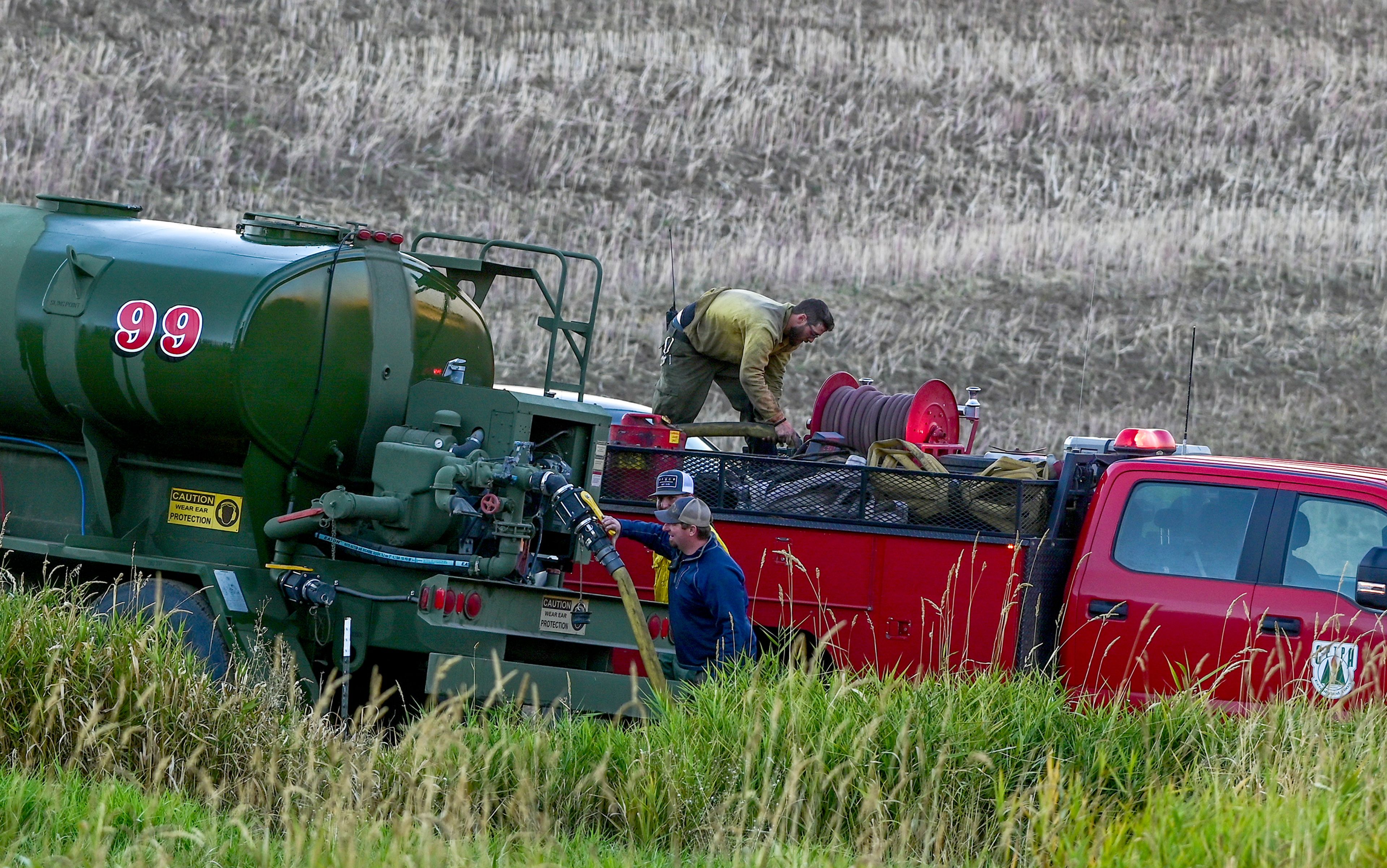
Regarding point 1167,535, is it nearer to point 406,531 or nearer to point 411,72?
point 406,531

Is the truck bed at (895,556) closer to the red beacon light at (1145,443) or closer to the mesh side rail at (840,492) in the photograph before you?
the mesh side rail at (840,492)

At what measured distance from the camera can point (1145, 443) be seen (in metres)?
8.69

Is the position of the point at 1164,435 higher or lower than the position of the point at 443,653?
higher

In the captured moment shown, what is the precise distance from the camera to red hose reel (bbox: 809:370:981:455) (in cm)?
1028

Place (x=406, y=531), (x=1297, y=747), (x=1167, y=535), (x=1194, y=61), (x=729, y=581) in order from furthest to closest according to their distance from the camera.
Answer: (x=1194, y=61) < (x=406, y=531) < (x=1167, y=535) < (x=729, y=581) < (x=1297, y=747)

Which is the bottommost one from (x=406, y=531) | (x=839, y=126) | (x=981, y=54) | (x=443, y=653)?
(x=443, y=653)

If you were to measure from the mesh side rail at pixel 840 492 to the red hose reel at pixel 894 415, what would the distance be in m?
1.59

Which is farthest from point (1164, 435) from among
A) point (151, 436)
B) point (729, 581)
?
point (151, 436)

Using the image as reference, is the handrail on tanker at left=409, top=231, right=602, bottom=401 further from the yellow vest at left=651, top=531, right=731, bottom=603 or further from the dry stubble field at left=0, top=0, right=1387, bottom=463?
Result: the dry stubble field at left=0, top=0, right=1387, bottom=463

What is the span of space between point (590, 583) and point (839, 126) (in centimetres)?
2528

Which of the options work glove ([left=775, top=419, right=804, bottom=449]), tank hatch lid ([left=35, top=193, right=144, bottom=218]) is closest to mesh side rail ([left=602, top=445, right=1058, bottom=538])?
work glove ([left=775, top=419, right=804, bottom=449])

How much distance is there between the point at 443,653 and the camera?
26.5 feet

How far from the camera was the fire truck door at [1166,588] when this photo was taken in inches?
296

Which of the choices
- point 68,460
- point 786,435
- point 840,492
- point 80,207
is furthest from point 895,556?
point 80,207
